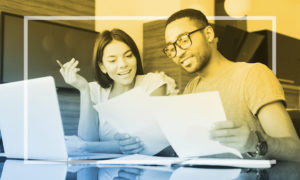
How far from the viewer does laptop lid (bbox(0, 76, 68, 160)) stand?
107 cm

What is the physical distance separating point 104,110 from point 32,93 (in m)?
0.44

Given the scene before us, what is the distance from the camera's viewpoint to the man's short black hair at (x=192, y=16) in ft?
5.26

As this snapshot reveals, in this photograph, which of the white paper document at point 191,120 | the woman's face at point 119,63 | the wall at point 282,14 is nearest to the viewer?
the white paper document at point 191,120

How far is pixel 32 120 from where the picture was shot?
1.15 meters

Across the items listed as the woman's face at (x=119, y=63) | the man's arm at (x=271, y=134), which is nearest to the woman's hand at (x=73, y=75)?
the woman's face at (x=119, y=63)

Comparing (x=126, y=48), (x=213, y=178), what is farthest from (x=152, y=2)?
(x=213, y=178)

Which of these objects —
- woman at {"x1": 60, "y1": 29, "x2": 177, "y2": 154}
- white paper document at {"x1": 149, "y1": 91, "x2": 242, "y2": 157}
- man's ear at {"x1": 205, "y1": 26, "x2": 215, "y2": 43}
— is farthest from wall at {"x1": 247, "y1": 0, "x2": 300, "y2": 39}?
white paper document at {"x1": 149, "y1": 91, "x2": 242, "y2": 157}

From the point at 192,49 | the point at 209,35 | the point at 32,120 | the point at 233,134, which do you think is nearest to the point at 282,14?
the point at 209,35

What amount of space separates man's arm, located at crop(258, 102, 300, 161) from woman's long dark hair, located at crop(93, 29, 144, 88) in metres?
0.63

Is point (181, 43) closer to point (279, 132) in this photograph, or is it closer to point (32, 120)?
point (279, 132)

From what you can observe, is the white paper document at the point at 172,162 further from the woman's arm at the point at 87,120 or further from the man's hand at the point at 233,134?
the woman's arm at the point at 87,120

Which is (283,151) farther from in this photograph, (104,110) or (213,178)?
(104,110)

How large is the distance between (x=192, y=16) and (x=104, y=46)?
0.43m

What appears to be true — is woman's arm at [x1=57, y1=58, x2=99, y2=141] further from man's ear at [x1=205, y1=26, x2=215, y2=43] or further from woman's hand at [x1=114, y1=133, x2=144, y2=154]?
man's ear at [x1=205, y1=26, x2=215, y2=43]
